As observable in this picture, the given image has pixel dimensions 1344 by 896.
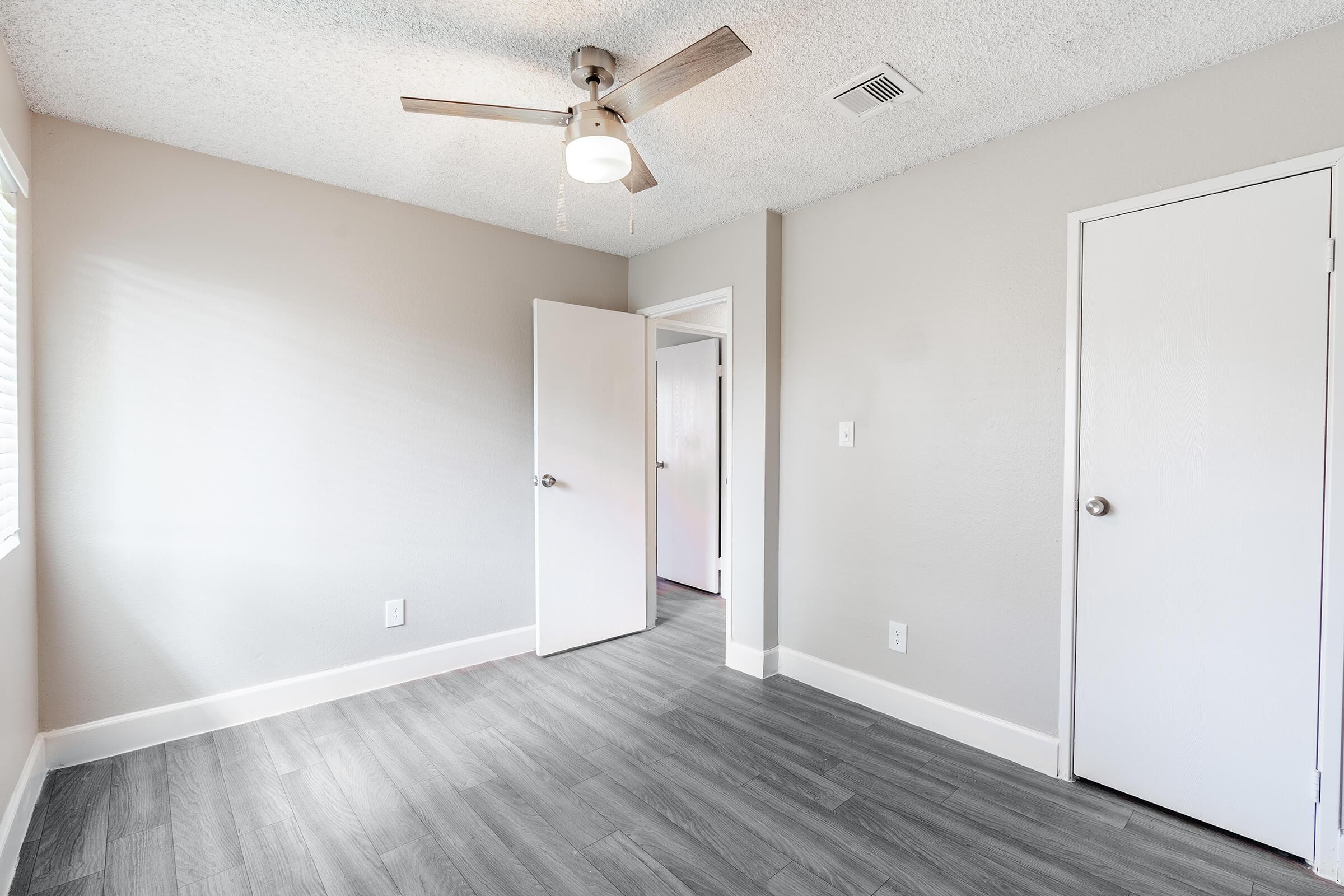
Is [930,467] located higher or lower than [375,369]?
lower

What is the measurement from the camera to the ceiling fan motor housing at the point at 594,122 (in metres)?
1.66

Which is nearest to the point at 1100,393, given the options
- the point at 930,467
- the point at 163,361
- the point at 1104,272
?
the point at 1104,272

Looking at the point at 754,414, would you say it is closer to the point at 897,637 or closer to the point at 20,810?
the point at 897,637

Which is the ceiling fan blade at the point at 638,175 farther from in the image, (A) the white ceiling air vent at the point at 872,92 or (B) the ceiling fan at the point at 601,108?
(A) the white ceiling air vent at the point at 872,92

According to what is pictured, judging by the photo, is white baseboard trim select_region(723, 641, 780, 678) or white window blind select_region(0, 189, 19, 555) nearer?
white window blind select_region(0, 189, 19, 555)

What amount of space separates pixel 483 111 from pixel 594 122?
11.9 inches

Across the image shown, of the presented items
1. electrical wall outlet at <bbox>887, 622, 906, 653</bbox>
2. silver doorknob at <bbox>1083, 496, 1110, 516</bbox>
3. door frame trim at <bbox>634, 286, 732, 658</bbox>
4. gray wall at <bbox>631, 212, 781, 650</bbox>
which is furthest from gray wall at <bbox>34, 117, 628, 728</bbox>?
silver doorknob at <bbox>1083, 496, 1110, 516</bbox>

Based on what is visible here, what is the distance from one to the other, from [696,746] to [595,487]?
1590 millimetres

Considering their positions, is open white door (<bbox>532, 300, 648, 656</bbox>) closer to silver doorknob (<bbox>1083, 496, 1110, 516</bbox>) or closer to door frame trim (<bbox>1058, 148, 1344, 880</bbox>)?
silver doorknob (<bbox>1083, 496, 1110, 516</bbox>)

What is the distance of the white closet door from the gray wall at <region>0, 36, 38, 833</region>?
3328mm

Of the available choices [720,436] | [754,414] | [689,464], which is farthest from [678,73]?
[689,464]

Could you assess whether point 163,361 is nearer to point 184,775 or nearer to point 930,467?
point 184,775

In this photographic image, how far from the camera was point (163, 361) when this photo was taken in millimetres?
2377

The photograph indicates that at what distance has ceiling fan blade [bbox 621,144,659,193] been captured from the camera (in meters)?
1.89
